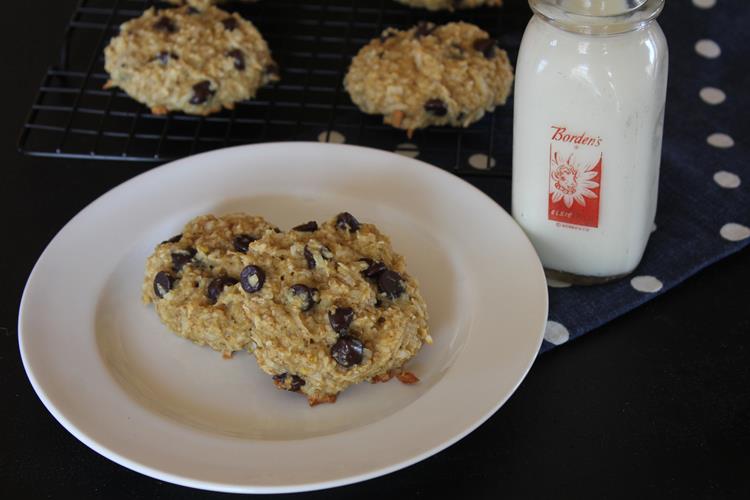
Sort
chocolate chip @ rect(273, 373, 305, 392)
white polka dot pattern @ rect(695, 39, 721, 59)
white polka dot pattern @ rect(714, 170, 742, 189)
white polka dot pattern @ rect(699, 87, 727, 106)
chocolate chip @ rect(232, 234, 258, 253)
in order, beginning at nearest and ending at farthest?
chocolate chip @ rect(273, 373, 305, 392)
chocolate chip @ rect(232, 234, 258, 253)
white polka dot pattern @ rect(714, 170, 742, 189)
white polka dot pattern @ rect(699, 87, 727, 106)
white polka dot pattern @ rect(695, 39, 721, 59)

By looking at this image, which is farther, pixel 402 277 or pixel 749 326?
pixel 749 326

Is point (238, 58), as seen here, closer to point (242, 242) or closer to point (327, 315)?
point (242, 242)

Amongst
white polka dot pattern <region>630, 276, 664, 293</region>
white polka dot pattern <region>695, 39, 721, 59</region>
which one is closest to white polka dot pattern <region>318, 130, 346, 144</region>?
white polka dot pattern <region>630, 276, 664, 293</region>

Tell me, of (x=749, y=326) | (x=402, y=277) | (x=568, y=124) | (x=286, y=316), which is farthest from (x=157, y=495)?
(x=749, y=326)

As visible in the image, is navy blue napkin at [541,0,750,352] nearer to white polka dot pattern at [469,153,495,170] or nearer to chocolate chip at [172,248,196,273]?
white polka dot pattern at [469,153,495,170]

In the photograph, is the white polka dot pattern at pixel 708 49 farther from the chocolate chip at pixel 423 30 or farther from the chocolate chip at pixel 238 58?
the chocolate chip at pixel 238 58

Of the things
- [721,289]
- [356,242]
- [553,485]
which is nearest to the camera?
[553,485]

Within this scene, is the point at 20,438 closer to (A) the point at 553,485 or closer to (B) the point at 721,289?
(A) the point at 553,485
